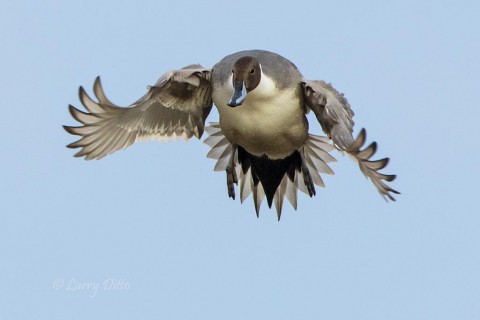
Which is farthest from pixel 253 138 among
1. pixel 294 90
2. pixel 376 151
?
pixel 376 151

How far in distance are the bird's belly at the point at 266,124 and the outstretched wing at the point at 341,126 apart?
20cm

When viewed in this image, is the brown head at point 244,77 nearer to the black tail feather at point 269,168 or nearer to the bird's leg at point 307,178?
the black tail feather at point 269,168

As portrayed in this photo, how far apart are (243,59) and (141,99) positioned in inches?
52.0

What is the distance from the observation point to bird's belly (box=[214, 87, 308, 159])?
12633mm

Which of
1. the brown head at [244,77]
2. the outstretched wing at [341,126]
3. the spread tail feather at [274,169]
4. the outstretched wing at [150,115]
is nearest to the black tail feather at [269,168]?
the spread tail feather at [274,169]

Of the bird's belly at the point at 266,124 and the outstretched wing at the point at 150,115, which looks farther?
the outstretched wing at the point at 150,115

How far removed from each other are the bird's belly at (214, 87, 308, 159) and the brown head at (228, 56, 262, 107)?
233 mm

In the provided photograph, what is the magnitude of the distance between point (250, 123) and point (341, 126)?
0.84m

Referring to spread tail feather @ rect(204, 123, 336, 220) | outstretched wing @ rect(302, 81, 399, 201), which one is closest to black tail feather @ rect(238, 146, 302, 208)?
spread tail feather @ rect(204, 123, 336, 220)

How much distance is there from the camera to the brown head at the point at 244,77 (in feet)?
40.2

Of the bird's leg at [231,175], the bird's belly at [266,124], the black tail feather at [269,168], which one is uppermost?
the bird's belly at [266,124]

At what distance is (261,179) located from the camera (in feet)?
44.9

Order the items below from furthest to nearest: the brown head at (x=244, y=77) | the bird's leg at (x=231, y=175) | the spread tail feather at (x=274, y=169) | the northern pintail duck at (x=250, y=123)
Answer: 1. the spread tail feather at (x=274, y=169)
2. the bird's leg at (x=231, y=175)
3. the northern pintail duck at (x=250, y=123)
4. the brown head at (x=244, y=77)

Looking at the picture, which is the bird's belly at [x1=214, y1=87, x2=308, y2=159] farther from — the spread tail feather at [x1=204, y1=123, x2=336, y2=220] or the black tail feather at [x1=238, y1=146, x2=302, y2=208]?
the spread tail feather at [x1=204, y1=123, x2=336, y2=220]
